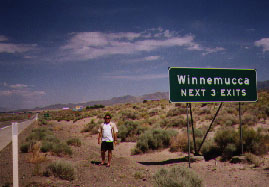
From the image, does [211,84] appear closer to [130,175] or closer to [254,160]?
[254,160]

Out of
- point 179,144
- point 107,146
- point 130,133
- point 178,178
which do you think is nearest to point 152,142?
point 179,144

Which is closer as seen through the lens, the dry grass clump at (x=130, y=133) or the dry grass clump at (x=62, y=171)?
the dry grass clump at (x=62, y=171)

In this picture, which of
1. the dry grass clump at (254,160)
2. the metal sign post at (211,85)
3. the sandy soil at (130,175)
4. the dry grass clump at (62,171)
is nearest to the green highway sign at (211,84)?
the metal sign post at (211,85)

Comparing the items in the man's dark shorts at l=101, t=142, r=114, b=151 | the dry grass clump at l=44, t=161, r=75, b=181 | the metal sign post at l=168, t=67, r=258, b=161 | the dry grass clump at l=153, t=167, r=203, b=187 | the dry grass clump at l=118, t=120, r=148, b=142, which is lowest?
the dry grass clump at l=118, t=120, r=148, b=142

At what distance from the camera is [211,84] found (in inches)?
343

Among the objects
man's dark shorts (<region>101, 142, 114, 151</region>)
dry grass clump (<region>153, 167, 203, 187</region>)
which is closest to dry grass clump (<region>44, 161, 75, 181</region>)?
man's dark shorts (<region>101, 142, 114, 151</region>)

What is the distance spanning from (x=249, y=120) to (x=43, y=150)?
13.8m

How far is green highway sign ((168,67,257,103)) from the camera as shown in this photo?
823 cm

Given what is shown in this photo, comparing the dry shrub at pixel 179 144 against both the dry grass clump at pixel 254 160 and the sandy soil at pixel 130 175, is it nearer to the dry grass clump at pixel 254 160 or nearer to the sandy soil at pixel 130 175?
the sandy soil at pixel 130 175

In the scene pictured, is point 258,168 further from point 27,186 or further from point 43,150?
point 43,150

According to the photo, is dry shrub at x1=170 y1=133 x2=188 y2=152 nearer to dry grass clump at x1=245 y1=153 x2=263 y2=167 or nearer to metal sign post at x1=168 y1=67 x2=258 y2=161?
metal sign post at x1=168 y1=67 x2=258 y2=161

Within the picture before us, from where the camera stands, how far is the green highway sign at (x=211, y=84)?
8234 millimetres

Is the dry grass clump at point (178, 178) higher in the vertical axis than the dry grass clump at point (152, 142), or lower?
higher

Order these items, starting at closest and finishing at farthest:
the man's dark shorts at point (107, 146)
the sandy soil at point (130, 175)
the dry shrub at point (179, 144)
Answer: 1. the sandy soil at point (130, 175)
2. the man's dark shorts at point (107, 146)
3. the dry shrub at point (179, 144)
